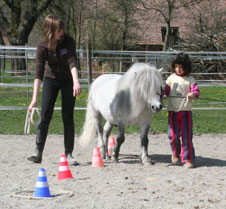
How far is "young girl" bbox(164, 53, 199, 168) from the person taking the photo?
5867mm

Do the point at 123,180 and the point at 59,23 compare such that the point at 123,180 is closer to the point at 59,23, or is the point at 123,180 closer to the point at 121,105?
the point at 121,105

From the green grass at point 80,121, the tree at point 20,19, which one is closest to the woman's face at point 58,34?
the green grass at point 80,121

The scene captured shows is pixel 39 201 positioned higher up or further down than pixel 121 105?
further down

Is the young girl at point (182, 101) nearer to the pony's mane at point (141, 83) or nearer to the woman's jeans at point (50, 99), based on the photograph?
the pony's mane at point (141, 83)

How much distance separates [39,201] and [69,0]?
55.6 feet

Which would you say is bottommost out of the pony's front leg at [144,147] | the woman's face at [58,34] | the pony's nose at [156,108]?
the pony's front leg at [144,147]

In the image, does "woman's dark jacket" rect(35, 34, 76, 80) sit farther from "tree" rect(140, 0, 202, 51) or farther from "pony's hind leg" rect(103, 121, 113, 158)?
"tree" rect(140, 0, 202, 51)

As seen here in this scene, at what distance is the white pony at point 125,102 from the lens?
570 cm

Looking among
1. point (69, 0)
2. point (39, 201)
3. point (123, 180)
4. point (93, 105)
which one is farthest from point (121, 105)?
point (69, 0)

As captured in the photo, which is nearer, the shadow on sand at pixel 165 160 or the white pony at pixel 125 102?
the white pony at pixel 125 102

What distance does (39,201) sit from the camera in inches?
162

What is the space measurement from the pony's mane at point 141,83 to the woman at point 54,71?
0.74 metres

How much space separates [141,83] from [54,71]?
1094 mm

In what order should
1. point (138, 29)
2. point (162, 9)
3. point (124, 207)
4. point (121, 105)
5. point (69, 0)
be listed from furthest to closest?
point (138, 29), point (162, 9), point (69, 0), point (121, 105), point (124, 207)
